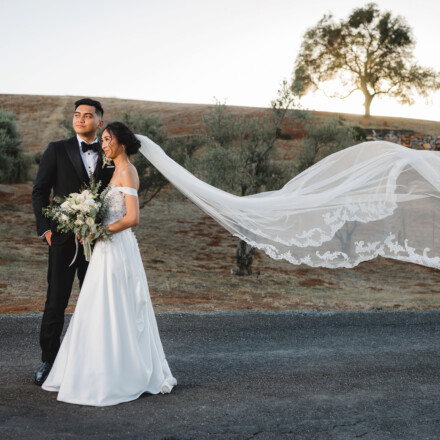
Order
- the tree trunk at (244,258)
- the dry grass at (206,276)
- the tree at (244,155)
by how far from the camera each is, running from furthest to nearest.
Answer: the tree trunk at (244,258) < the tree at (244,155) < the dry grass at (206,276)

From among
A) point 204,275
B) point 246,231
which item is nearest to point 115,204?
point 246,231

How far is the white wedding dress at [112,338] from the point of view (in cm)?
502

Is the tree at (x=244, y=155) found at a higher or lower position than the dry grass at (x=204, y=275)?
higher

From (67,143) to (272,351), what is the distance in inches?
143

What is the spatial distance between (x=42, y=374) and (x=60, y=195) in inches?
69.5

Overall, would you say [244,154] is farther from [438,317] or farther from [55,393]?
[55,393]

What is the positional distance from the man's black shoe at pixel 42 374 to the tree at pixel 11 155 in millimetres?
23922

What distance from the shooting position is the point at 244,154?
18172 millimetres

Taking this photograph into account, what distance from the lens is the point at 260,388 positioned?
18.1 ft

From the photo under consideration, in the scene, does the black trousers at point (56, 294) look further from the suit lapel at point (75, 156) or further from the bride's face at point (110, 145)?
the bride's face at point (110, 145)

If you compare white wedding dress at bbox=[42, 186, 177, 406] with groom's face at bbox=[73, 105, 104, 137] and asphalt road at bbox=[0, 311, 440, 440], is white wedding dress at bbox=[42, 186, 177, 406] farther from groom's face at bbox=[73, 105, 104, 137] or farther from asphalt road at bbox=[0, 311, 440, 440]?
groom's face at bbox=[73, 105, 104, 137]

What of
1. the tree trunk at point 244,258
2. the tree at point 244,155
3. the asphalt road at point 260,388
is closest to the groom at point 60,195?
the asphalt road at point 260,388

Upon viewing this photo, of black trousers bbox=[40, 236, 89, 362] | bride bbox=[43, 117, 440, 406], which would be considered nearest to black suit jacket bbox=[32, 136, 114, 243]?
black trousers bbox=[40, 236, 89, 362]

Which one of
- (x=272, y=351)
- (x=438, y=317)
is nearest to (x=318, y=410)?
(x=272, y=351)
